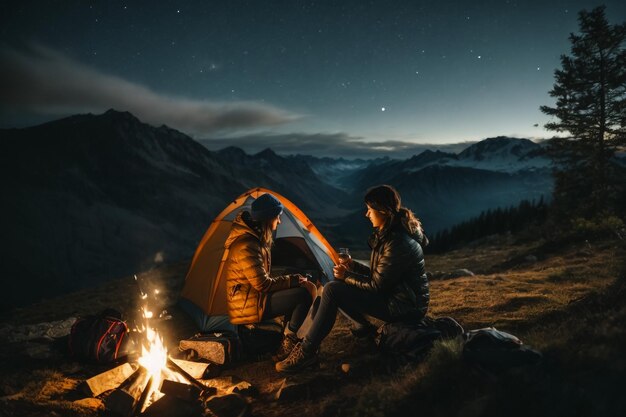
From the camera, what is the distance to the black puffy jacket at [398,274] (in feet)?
16.6

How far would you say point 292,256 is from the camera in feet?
39.1

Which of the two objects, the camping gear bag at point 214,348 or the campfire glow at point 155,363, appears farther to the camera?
the camping gear bag at point 214,348

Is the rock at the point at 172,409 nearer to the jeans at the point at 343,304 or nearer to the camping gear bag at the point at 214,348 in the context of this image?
the camping gear bag at the point at 214,348

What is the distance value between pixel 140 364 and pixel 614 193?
28.2 meters

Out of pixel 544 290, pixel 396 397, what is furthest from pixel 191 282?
pixel 544 290

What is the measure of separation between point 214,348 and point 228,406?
5.86 feet

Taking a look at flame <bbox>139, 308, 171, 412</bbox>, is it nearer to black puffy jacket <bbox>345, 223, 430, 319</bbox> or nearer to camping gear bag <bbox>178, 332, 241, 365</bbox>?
camping gear bag <bbox>178, 332, 241, 365</bbox>

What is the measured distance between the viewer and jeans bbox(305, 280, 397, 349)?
541cm

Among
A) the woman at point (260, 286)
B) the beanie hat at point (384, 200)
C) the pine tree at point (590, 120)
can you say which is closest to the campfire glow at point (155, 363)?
the woman at point (260, 286)

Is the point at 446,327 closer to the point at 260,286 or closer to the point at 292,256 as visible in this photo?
the point at 260,286

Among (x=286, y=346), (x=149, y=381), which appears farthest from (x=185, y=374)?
(x=286, y=346)

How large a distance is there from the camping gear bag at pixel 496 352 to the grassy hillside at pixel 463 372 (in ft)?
0.42

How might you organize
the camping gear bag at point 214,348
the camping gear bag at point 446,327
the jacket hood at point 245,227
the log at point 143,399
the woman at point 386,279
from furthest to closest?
1. the camping gear bag at point 214,348
2. the jacket hood at point 245,227
3. the camping gear bag at point 446,327
4. the log at point 143,399
5. the woman at point 386,279

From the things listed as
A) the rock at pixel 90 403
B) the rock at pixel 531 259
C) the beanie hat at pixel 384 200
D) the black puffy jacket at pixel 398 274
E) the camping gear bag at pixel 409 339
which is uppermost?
the beanie hat at pixel 384 200
